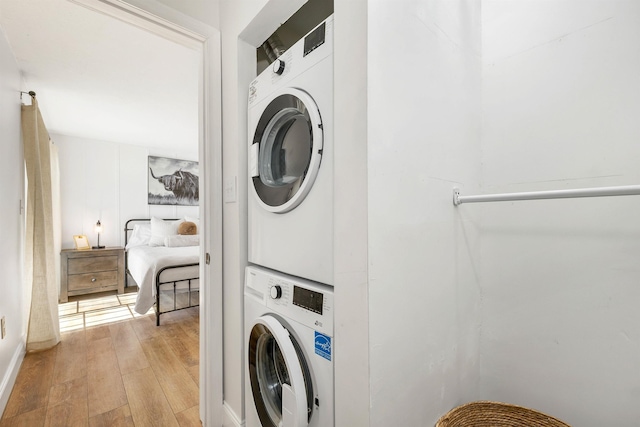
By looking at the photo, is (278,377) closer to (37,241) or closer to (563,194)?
(563,194)

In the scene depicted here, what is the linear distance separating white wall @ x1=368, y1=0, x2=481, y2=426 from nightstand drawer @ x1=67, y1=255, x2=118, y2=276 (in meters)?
4.55

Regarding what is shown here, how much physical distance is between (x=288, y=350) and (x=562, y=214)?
1.18 meters

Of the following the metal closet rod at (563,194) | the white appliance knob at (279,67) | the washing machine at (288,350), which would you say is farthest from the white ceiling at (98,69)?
the metal closet rod at (563,194)

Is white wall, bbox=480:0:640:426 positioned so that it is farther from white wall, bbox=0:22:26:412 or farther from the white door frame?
white wall, bbox=0:22:26:412

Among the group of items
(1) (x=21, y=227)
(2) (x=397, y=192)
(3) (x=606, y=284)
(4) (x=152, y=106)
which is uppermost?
(4) (x=152, y=106)

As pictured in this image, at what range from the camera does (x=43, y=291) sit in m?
2.43

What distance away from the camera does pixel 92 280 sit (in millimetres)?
3934

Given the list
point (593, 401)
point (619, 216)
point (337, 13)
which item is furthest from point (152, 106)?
point (593, 401)

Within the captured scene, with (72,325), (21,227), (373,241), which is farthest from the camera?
(72,325)

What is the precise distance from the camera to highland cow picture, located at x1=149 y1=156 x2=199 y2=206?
4906 mm

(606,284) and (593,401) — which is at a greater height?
(606,284)

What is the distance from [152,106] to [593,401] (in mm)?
4053

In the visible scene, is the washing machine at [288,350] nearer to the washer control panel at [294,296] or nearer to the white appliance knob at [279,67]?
the washer control panel at [294,296]

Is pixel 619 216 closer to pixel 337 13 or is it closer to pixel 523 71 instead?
pixel 523 71
